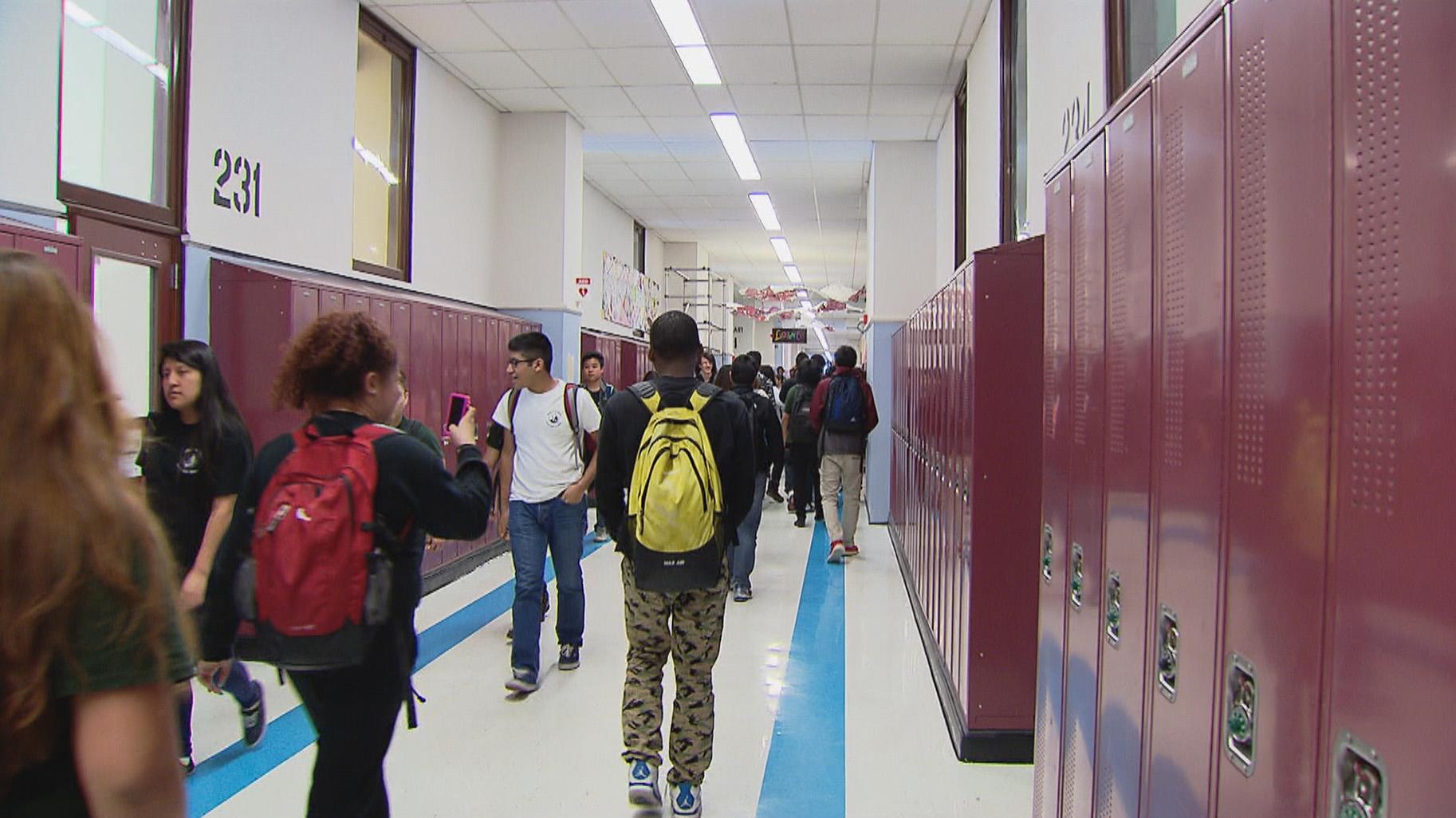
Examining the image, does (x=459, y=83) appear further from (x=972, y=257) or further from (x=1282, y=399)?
(x=1282, y=399)

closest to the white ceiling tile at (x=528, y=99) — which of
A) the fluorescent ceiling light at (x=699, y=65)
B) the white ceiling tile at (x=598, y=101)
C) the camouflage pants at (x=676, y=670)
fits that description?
the white ceiling tile at (x=598, y=101)

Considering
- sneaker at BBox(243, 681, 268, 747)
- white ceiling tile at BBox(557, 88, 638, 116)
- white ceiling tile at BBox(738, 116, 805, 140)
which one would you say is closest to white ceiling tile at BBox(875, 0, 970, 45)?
white ceiling tile at BBox(738, 116, 805, 140)

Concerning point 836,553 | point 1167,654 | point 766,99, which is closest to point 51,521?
point 1167,654

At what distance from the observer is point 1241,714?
1.26 meters

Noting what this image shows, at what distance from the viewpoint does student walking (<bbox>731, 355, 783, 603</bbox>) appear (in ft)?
17.3

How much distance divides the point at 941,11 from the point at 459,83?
3795 millimetres

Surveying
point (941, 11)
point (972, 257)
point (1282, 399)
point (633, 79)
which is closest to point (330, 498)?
point (1282, 399)

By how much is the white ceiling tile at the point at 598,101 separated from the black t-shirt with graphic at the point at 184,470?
5.34 meters

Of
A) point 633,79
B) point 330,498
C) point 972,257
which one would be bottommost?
point 330,498

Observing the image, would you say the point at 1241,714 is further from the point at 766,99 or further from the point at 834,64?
the point at 766,99

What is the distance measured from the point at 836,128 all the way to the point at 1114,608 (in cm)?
724

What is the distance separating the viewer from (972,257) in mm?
3344

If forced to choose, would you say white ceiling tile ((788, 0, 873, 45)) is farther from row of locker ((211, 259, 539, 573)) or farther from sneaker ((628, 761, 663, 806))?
sneaker ((628, 761, 663, 806))

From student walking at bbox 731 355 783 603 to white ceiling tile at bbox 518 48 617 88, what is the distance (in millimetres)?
2564
